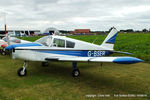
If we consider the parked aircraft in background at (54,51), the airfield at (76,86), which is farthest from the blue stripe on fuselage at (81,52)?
the airfield at (76,86)

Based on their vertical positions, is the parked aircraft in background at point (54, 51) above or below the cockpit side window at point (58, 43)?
below

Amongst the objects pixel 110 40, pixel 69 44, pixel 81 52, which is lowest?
pixel 81 52

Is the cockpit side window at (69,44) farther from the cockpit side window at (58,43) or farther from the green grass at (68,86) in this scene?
the green grass at (68,86)

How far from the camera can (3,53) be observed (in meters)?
14.6

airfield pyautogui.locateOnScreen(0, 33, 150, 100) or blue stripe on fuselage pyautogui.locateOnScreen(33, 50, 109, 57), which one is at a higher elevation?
blue stripe on fuselage pyautogui.locateOnScreen(33, 50, 109, 57)

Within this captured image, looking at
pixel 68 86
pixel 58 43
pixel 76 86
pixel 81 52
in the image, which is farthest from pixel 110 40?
pixel 68 86

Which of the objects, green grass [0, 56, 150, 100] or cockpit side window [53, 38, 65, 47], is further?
cockpit side window [53, 38, 65, 47]

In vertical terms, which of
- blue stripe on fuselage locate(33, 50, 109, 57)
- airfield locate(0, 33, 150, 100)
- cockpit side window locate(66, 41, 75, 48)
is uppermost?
cockpit side window locate(66, 41, 75, 48)

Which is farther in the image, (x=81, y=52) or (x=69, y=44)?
(x=81, y=52)

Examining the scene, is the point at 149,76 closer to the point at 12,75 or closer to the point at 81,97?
the point at 81,97

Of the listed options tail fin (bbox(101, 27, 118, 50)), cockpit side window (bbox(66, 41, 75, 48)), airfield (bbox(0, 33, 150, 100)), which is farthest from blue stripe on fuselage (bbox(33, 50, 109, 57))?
airfield (bbox(0, 33, 150, 100))

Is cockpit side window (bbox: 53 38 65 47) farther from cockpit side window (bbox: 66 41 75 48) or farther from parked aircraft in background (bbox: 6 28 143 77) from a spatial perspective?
cockpit side window (bbox: 66 41 75 48)

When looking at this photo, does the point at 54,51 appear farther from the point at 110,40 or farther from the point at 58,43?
the point at 110,40

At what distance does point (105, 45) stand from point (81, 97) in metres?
6.04
